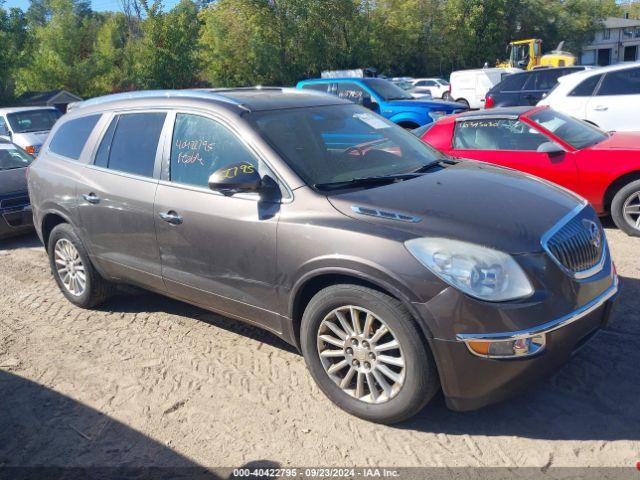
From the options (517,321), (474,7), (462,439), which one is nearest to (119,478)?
(462,439)

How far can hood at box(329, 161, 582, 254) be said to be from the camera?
3.14 metres

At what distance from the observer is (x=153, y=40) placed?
28.9m

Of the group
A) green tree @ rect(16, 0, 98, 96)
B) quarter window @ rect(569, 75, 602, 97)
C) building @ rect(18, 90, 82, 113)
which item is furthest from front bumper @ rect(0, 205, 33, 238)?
green tree @ rect(16, 0, 98, 96)

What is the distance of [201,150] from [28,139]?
1184 cm

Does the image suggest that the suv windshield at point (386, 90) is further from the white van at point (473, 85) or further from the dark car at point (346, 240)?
the white van at point (473, 85)

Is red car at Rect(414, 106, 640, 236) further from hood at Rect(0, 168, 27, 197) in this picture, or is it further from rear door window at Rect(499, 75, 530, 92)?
rear door window at Rect(499, 75, 530, 92)

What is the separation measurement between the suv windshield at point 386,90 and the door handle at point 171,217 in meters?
9.91

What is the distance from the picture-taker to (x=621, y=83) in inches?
380

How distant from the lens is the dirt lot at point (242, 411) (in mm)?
3164

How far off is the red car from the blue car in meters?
3.59

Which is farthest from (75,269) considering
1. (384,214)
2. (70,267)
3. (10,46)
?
(10,46)

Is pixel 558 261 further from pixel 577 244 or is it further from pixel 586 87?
pixel 586 87

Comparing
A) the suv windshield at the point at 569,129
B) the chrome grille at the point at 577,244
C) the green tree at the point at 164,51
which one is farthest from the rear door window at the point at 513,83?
the green tree at the point at 164,51

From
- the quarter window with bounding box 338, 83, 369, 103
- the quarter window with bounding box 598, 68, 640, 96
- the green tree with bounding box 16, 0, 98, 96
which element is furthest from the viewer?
the green tree with bounding box 16, 0, 98, 96
